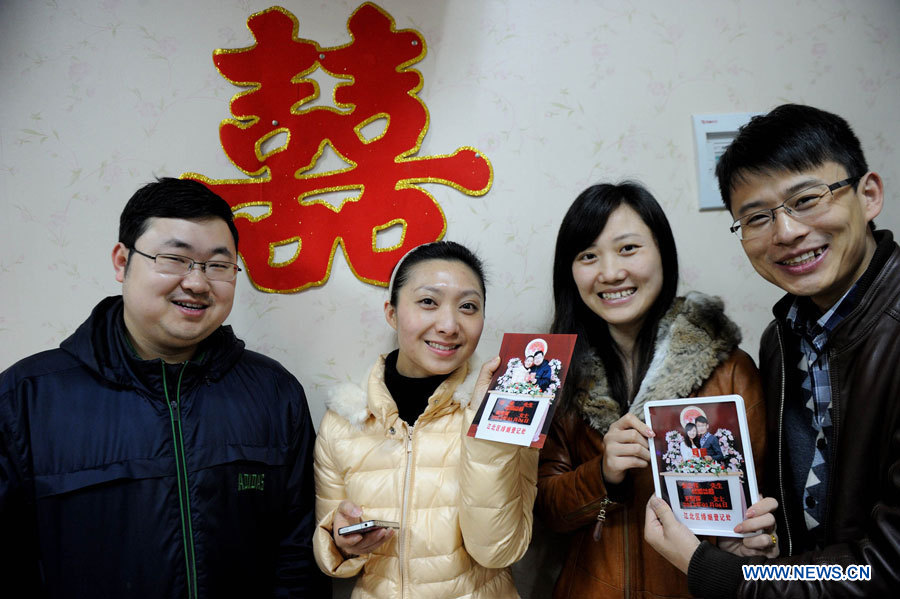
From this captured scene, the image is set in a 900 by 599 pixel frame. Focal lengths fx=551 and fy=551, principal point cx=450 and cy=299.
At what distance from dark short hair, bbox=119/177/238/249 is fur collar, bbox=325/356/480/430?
70cm

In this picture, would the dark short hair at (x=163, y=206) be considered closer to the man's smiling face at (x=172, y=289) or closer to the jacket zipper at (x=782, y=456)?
the man's smiling face at (x=172, y=289)

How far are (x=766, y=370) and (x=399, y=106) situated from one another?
162cm

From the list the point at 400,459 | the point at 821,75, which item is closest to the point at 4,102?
the point at 400,459

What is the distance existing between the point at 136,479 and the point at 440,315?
3.20 feet

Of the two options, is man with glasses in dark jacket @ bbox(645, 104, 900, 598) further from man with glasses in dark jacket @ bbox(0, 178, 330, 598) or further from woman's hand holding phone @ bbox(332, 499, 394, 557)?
man with glasses in dark jacket @ bbox(0, 178, 330, 598)

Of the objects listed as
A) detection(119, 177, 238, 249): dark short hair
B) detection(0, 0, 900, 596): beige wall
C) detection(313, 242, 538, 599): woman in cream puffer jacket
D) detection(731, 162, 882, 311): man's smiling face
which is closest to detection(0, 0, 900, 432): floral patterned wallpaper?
detection(0, 0, 900, 596): beige wall

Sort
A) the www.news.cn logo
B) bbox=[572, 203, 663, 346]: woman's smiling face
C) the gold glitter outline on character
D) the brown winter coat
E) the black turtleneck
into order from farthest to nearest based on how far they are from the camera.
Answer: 1. the gold glitter outline on character
2. the black turtleneck
3. bbox=[572, 203, 663, 346]: woman's smiling face
4. the brown winter coat
5. the www.news.cn logo

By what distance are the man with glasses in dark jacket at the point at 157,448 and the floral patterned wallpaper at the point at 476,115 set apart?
0.50m

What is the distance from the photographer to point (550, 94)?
2242mm

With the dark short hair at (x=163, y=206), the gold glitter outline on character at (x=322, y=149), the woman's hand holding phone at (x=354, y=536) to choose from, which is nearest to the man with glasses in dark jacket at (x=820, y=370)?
the woman's hand holding phone at (x=354, y=536)

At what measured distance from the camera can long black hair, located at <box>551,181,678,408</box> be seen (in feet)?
5.63

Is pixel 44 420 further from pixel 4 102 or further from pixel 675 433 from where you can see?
pixel 675 433

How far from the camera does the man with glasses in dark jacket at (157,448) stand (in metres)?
1.51

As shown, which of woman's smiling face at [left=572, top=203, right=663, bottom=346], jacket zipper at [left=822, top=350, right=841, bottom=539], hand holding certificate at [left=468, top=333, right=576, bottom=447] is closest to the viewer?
jacket zipper at [left=822, top=350, right=841, bottom=539]
